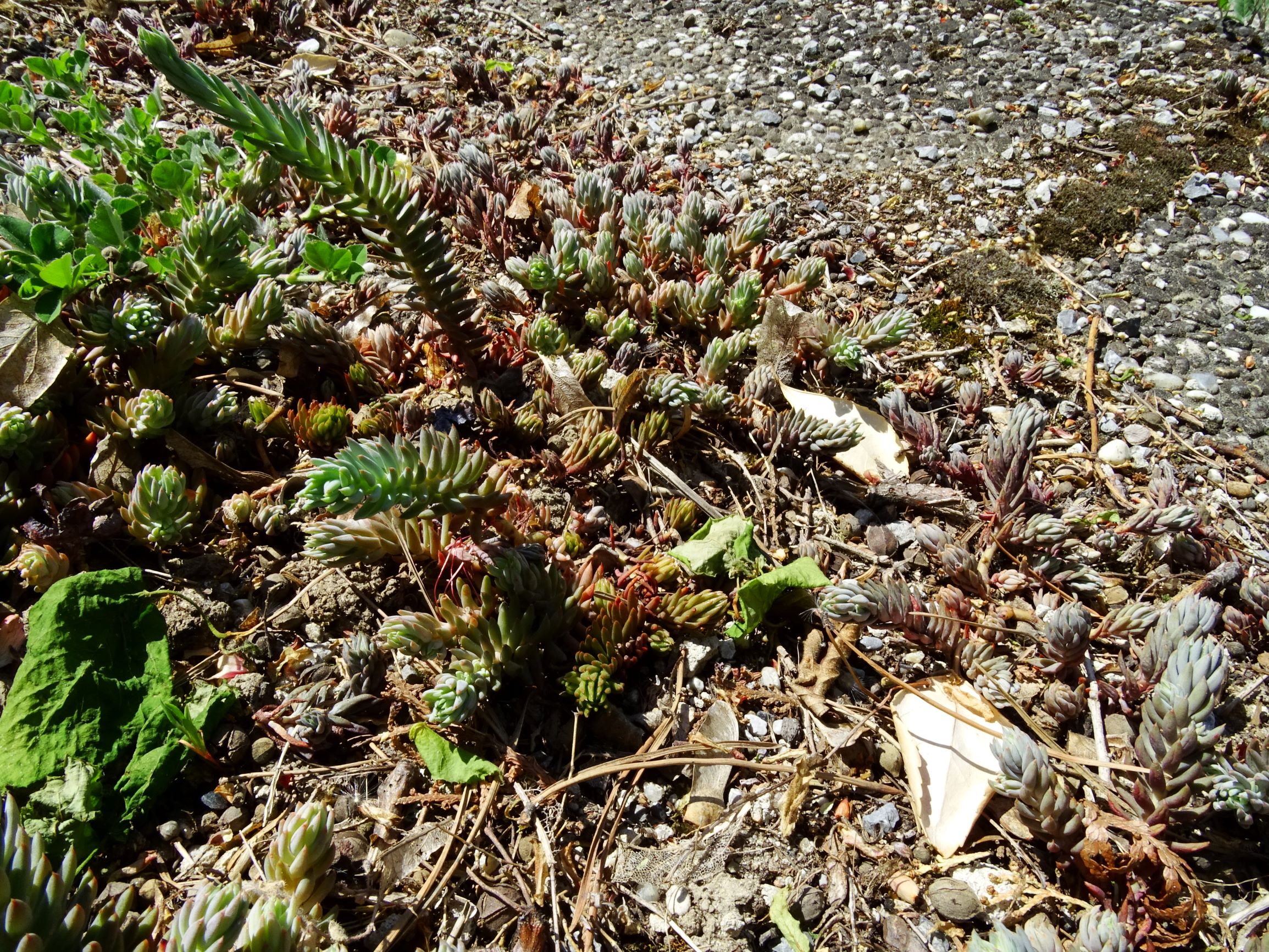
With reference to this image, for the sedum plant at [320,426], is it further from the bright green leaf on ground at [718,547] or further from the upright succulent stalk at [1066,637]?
the upright succulent stalk at [1066,637]

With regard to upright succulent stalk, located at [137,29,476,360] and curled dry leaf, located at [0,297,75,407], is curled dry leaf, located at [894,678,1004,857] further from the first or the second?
curled dry leaf, located at [0,297,75,407]

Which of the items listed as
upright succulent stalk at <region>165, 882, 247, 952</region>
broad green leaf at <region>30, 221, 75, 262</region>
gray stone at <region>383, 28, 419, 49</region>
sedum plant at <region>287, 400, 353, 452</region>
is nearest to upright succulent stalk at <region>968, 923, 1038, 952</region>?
upright succulent stalk at <region>165, 882, 247, 952</region>

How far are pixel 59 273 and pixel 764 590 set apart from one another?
2.42 meters

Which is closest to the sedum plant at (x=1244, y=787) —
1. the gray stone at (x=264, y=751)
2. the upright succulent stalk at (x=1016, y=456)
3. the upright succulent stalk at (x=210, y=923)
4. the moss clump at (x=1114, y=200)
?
the upright succulent stalk at (x=1016, y=456)

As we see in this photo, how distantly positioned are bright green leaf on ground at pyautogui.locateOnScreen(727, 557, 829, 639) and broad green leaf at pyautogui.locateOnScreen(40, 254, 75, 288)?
2339 millimetres

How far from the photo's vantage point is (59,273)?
8.40ft

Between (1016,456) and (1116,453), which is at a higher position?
(1016,456)

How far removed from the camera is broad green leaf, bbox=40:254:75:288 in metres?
2.54

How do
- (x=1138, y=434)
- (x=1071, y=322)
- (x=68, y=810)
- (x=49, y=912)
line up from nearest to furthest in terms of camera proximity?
(x=49, y=912)
(x=68, y=810)
(x=1138, y=434)
(x=1071, y=322)

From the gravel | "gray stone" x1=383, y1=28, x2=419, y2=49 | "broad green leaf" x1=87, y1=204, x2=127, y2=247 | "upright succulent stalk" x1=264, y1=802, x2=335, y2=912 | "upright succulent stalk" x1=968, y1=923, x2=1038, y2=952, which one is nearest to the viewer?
"upright succulent stalk" x1=968, y1=923, x2=1038, y2=952

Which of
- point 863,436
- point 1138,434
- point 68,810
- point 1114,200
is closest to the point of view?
point 68,810

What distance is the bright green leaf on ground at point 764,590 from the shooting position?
257 centimetres

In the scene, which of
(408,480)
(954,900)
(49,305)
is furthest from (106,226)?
(954,900)

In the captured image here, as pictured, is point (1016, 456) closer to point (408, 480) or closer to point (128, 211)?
point (408, 480)
